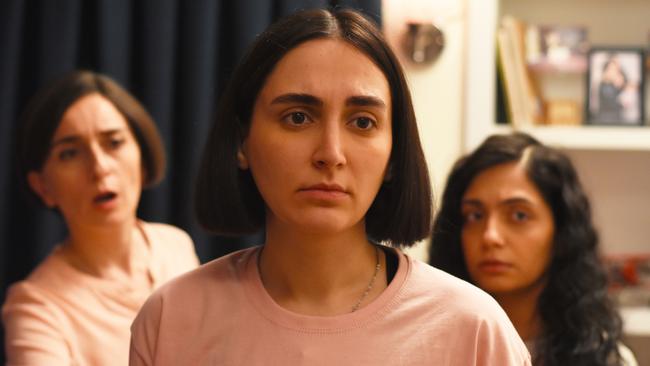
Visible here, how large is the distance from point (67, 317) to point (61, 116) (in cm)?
45

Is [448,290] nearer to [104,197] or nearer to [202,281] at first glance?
[202,281]

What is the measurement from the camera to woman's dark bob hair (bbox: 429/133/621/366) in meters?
1.88

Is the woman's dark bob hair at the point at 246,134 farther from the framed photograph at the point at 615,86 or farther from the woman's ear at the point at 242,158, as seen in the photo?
the framed photograph at the point at 615,86

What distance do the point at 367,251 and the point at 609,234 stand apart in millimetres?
1841

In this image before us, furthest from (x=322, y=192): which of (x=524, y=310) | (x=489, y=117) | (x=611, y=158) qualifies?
(x=611, y=158)

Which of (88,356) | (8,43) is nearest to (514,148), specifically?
(88,356)

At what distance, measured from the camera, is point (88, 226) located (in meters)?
2.01

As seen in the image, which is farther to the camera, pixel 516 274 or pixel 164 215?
pixel 164 215

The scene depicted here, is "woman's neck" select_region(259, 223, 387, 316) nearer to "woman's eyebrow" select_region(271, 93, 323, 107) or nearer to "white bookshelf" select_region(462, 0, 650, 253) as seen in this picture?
"woman's eyebrow" select_region(271, 93, 323, 107)

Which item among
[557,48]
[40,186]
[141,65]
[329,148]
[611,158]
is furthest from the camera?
[611,158]

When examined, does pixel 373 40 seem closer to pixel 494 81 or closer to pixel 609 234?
pixel 494 81

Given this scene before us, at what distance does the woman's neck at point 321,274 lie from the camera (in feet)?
3.94

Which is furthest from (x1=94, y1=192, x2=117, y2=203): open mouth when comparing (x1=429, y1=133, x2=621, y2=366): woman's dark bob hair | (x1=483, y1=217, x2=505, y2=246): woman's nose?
(x1=483, y1=217, x2=505, y2=246): woman's nose

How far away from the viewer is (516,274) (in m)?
1.89
